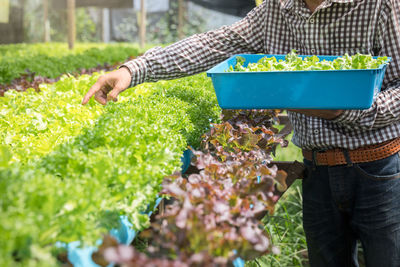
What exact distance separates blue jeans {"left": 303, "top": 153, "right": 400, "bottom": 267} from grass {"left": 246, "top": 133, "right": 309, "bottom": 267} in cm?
88

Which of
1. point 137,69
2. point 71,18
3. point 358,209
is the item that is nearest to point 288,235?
point 358,209

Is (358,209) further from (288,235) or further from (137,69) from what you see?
(288,235)

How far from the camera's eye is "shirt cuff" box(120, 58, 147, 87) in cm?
249

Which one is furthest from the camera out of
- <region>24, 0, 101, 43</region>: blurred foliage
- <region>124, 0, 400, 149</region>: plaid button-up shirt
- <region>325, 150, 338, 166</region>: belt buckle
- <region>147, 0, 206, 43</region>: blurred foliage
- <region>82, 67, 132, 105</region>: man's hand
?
<region>147, 0, 206, 43</region>: blurred foliage

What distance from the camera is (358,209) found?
2527 millimetres

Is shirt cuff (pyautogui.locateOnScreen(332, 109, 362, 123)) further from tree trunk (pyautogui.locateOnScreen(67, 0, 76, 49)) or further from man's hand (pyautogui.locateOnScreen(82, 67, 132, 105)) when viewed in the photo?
tree trunk (pyautogui.locateOnScreen(67, 0, 76, 49))

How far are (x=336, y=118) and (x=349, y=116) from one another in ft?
0.19

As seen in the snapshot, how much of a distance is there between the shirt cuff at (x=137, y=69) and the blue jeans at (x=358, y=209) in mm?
1144

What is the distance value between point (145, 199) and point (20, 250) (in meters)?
0.53

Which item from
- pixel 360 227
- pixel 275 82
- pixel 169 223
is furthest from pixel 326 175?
pixel 169 223

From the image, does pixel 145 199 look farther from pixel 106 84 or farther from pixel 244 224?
pixel 106 84

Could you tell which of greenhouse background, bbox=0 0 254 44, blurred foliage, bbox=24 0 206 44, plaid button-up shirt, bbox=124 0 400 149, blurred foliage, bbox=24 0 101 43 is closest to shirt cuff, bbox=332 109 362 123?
plaid button-up shirt, bbox=124 0 400 149

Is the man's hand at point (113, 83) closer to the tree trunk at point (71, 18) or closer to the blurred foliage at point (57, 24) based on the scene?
the tree trunk at point (71, 18)

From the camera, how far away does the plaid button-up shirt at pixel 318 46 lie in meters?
2.25
